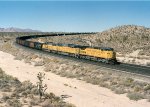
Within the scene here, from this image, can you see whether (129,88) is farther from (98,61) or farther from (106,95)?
(98,61)

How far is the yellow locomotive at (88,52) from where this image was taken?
48.0m

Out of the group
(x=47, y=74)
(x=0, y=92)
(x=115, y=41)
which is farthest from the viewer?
(x=115, y=41)

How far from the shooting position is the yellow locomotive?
158 feet

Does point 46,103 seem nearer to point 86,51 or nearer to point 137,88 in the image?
point 137,88

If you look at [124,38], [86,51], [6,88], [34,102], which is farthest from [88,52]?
[124,38]

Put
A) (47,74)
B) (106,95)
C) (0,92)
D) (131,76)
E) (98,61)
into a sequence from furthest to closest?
1. (98,61)
2. (47,74)
3. (131,76)
4. (106,95)
5. (0,92)

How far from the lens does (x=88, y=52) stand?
176 feet

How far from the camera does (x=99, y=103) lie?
2800 cm

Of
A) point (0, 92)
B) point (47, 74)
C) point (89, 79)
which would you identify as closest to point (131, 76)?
point (89, 79)

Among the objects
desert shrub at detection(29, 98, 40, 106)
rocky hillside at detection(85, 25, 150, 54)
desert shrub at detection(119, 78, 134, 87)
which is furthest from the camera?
rocky hillside at detection(85, 25, 150, 54)

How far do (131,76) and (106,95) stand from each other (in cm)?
658

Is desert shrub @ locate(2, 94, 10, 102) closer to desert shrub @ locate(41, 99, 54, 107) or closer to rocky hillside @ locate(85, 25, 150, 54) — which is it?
desert shrub @ locate(41, 99, 54, 107)

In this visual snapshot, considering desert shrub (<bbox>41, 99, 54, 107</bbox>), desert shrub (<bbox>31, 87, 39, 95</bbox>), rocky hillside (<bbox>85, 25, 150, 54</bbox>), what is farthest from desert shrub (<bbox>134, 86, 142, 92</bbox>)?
rocky hillside (<bbox>85, 25, 150, 54</bbox>)

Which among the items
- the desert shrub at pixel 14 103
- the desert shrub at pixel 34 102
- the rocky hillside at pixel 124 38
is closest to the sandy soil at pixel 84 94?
the desert shrub at pixel 34 102
